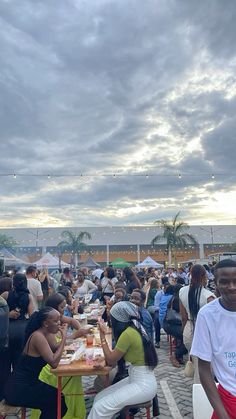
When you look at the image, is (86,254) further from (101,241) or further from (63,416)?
(63,416)

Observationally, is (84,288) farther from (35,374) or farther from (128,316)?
(128,316)

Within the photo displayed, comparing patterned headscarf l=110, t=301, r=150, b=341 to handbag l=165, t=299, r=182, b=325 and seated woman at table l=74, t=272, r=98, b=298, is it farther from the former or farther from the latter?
seated woman at table l=74, t=272, r=98, b=298

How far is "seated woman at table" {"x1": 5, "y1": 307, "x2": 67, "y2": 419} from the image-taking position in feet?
10.3

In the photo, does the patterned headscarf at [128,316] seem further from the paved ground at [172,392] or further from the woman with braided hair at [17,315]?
the woman with braided hair at [17,315]

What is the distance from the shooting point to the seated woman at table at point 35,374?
10.3 ft

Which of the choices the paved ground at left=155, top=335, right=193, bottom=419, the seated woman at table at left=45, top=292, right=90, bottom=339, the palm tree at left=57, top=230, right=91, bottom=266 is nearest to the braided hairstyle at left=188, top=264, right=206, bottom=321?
the paved ground at left=155, top=335, right=193, bottom=419

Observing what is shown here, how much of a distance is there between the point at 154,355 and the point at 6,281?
2675 mm

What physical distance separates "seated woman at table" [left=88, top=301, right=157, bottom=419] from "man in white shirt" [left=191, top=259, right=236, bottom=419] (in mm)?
1417

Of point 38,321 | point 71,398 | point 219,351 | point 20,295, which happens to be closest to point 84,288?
point 20,295

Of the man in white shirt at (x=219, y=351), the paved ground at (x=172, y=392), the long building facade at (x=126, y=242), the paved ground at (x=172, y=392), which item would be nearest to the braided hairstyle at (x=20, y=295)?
the paved ground at (x=172, y=392)

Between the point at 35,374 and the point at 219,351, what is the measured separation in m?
2.16

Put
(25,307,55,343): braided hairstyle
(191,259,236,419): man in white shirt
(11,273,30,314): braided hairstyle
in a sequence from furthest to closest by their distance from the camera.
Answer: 1. (11,273,30,314): braided hairstyle
2. (25,307,55,343): braided hairstyle
3. (191,259,236,419): man in white shirt

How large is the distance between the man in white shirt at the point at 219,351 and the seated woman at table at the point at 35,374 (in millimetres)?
1896

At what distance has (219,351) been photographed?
172cm
